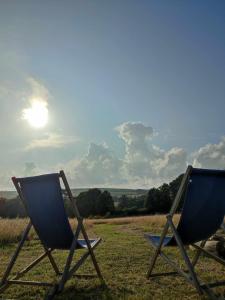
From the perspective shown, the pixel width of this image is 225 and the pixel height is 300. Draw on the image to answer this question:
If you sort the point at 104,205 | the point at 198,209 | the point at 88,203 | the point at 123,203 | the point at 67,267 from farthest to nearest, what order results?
the point at 123,203 < the point at 88,203 < the point at 104,205 < the point at 198,209 < the point at 67,267

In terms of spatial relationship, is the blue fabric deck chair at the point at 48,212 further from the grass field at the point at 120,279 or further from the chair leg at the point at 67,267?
the grass field at the point at 120,279

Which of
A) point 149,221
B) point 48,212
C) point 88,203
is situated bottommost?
point 88,203

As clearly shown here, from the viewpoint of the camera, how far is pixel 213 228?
4.40 meters

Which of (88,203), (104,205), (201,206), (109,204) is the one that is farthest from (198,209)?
(88,203)

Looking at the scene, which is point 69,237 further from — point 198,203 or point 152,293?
point 198,203

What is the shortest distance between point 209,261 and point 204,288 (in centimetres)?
257

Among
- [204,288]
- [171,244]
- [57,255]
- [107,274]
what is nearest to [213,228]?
[171,244]

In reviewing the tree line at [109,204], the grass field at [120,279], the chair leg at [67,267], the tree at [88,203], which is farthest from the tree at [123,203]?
the chair leg at [67,267]

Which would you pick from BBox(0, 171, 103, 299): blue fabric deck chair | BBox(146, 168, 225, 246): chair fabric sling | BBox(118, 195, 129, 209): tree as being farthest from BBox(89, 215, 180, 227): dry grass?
BBox(118, 195, 129, 209): tree

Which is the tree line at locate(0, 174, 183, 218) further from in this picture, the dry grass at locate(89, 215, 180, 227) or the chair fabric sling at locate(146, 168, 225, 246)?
the chair fabric sling at locate(146, 168, 225, 246)

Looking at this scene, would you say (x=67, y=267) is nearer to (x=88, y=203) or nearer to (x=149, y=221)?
(x=149, y=221)

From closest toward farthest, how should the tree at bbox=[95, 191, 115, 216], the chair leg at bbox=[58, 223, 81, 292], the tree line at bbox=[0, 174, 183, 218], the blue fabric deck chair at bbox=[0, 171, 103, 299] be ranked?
1. the chair leg at bbox=[58, 223, 81, 292]
2. the blue fabric deck chair at bbox=[0, 171, 103, 299]
3. the tree line at bbox=[0, 174, 183, 218]
4. the tree at bbox=[95, 191, 115, 216]

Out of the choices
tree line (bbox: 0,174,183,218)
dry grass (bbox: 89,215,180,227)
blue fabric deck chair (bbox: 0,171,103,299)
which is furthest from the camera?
tree line (bbox: 0,174,183,218)

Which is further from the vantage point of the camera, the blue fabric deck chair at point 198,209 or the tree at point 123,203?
the tree at point 123,203
